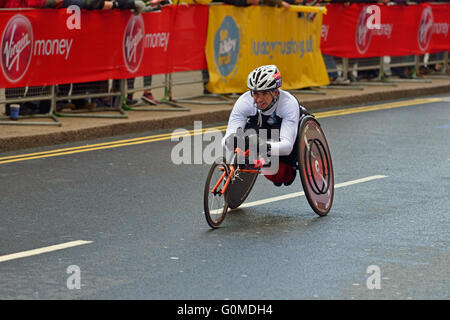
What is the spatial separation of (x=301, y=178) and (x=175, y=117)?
6621 millimetres

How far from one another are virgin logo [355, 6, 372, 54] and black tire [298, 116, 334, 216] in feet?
36.0

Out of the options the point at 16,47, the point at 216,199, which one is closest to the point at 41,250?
the point at 216,199

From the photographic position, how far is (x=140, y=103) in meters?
16.2

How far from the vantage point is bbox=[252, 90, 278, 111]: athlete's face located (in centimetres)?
846

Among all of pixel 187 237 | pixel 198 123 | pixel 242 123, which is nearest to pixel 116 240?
pixel 187 237

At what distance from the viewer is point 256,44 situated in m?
16.8

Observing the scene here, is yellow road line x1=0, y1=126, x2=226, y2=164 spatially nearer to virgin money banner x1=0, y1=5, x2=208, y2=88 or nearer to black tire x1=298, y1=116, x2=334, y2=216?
virgin money banner x1=0, y1=5, x2=208, y2=88

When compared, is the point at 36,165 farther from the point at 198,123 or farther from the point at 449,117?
the point at 449,117

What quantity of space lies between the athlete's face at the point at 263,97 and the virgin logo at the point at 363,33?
37.1 ft

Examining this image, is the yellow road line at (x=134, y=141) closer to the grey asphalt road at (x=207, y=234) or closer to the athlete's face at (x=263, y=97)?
the grey asphalt road at (x=207, y=234)

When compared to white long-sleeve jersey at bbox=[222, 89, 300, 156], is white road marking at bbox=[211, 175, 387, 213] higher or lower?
lower

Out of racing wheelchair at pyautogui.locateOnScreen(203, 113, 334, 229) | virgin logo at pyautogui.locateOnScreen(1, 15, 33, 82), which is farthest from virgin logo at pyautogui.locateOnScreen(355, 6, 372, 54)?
racing wheelchair at pyautogui.locateOnScreen(203, 113, 334, 229)

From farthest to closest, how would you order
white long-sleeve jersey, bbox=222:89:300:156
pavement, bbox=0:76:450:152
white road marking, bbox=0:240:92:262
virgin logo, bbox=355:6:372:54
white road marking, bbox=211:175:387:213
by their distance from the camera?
virgin logo, bbox=355:6:372:54 → pavement, bbox=0:76:450:152 → white road marking, bbox=211:175:387:213 → white long-sleeve jersey, bbox=222:89:300:156 → white road marking, bbox=0:240:92:262

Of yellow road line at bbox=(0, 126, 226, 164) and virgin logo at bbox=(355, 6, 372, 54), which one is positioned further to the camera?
virgin logo at bbox=(355, 6, 372, 54)
